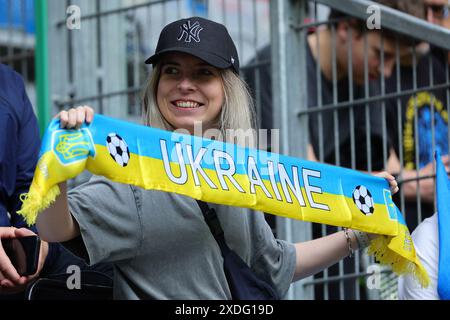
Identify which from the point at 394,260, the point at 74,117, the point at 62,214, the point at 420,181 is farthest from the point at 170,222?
the point at 420,181

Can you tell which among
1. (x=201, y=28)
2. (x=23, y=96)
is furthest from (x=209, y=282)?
(x=23, y=96)

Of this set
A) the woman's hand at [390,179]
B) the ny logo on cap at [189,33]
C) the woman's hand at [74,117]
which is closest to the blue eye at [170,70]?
the ny logo on cap at [189,33]

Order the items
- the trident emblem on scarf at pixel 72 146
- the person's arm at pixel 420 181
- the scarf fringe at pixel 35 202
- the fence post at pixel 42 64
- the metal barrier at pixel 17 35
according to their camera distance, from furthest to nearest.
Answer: the metal barrier at pixel 17 35, the fence post at pixel 42 64, the person's arm at pixel 420 181, the trident emblem on scarf at pixel 72 146, the scarf fringe at pixel 35 202

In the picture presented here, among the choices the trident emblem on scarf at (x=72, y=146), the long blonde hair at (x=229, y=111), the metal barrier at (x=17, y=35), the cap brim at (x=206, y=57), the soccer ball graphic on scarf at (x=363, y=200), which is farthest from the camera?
the metal barrier at (x=17, y=35)

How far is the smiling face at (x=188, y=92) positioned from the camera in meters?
4.44

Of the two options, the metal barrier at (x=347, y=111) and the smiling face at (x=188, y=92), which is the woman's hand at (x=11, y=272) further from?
the metal barrier at (x=347, y=111)

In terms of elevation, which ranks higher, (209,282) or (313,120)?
(313,120)

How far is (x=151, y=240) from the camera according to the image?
4082 millimetres

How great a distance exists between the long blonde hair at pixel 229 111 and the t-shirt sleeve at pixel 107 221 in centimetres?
44
